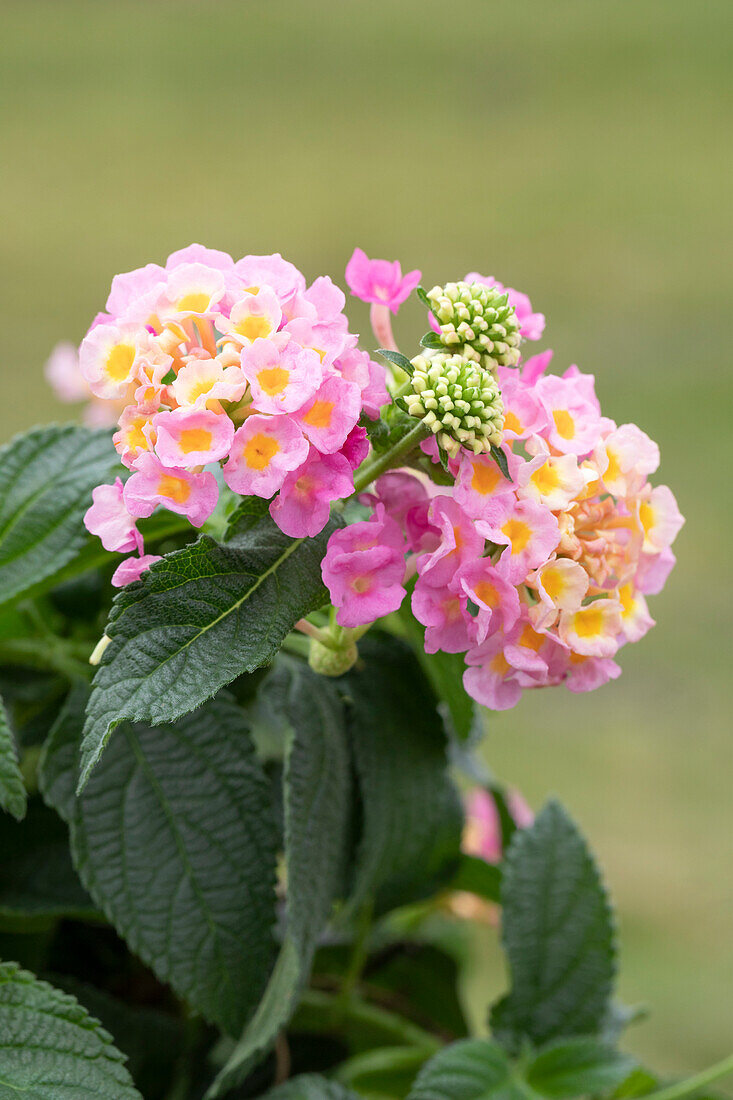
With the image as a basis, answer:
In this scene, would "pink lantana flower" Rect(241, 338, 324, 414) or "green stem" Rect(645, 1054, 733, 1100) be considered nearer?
"pink lantana flower" Rect(241, 338, 324, 414)

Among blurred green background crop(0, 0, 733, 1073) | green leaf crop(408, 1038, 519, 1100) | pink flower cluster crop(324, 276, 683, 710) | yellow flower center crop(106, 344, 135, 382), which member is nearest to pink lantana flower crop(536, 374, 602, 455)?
pink flower cluster crop(324, 276, 683, 710)

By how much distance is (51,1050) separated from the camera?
0.32 m

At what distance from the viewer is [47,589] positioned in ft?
1.29

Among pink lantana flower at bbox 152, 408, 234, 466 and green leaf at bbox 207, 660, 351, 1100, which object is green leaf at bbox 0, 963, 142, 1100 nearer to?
green leaf at bbox 207, 660, 351, 1100

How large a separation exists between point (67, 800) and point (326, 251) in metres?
1.18

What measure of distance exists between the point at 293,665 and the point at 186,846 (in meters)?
0.07

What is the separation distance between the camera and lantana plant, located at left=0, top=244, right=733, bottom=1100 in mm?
284

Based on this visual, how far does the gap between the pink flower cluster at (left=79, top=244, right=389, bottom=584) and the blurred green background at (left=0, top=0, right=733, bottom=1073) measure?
2.29 ft

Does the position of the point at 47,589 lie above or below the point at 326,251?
below

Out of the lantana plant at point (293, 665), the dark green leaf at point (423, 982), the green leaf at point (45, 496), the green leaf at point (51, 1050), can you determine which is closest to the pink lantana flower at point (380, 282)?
the lantana plant at point (293, 665)

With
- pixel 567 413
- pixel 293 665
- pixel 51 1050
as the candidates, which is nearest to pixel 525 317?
pixel 567 413

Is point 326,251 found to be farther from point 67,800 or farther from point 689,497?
point 67,800

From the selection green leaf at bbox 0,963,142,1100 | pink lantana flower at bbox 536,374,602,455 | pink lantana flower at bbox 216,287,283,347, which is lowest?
green leaf at bbox 0,963,142,1100

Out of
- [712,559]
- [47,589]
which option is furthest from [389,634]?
[712,559]
